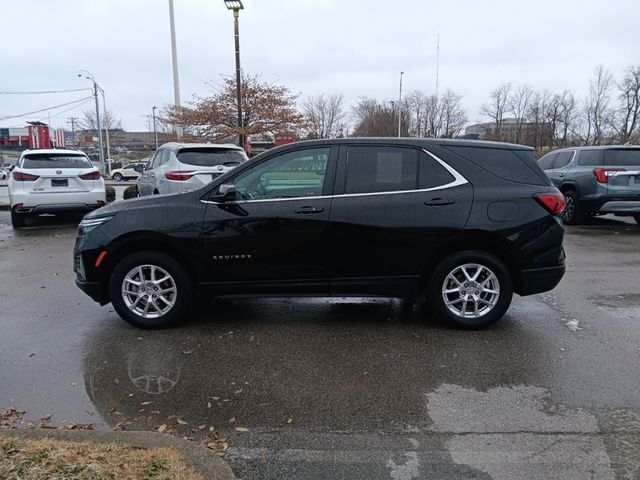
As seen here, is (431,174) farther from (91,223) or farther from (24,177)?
(24,177)

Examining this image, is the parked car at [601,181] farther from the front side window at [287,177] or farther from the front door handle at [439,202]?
the front side window at [287,177]

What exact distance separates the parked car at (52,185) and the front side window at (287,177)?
7.41 metres

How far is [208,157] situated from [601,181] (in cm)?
833

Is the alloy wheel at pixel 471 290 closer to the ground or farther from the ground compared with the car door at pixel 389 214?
closer to the ground

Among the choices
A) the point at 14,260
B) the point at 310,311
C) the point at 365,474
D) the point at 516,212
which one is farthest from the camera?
the point at 14,260

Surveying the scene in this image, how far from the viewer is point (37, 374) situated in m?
3.96

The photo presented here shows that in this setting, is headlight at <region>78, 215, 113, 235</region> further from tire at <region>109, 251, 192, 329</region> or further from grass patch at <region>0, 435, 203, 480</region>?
grass patch at <region>0, 435, 203, 480</region>

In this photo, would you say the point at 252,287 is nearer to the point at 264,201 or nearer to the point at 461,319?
the point at 264,201

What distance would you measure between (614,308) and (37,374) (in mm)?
5676

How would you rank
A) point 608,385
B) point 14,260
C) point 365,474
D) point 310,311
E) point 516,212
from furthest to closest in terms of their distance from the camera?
point 14,260 < point 310,311 < point 516,212 < point 608,385 < point 365,474

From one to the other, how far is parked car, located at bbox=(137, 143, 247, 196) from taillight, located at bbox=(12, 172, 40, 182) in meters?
2.52

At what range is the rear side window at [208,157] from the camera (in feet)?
33.9

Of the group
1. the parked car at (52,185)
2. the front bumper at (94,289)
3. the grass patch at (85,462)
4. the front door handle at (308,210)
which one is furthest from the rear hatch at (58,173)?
the grass patch at (85,462)

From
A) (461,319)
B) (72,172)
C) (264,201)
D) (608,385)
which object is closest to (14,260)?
(72,172)
